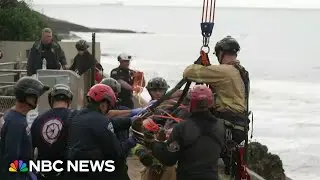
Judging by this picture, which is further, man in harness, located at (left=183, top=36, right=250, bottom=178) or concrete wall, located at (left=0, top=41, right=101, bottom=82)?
concrete wall, located at (left=0, top=41, right=101, bottom=82)

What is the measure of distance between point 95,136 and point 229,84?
65.1 inches

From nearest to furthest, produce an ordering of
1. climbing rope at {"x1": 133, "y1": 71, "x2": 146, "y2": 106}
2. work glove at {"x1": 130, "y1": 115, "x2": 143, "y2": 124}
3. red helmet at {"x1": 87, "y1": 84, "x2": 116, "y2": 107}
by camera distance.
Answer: red helmet at {"x1": 87, "y1": 84, "x2": 116, "y2": 107} < work glove at {"x1": 130, "y1": 115, "x2": 143, "y2": 124} < climbing rope at {"x1": 133, "y1": 71, "x2": 146, "y2": 106}

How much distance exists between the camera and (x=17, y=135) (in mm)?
6227

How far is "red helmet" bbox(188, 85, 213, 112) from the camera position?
6477mm

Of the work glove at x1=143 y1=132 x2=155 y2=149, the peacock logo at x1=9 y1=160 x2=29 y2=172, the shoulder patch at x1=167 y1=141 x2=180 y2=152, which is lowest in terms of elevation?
the peacock logo at x1=9 y1=160 x2=29 y2=172

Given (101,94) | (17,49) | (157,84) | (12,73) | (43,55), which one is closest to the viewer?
(101,94)

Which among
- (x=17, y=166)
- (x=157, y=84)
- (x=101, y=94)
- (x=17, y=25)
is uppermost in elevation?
(x=101, y=94)

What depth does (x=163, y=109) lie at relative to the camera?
25.8 feet

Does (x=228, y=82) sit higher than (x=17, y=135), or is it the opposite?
(x=228, y=82)

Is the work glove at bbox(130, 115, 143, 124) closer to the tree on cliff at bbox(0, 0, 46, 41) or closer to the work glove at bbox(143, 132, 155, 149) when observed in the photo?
the work glove at bbox(143, 132, 155, 149)

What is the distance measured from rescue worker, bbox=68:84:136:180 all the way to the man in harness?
1.11 meters

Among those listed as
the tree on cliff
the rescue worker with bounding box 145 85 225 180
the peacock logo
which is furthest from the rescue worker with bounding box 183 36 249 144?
the tree on cliff

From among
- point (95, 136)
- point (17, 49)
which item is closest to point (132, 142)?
point (95, 136)

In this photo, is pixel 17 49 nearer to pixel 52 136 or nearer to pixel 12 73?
pixel 12 73
